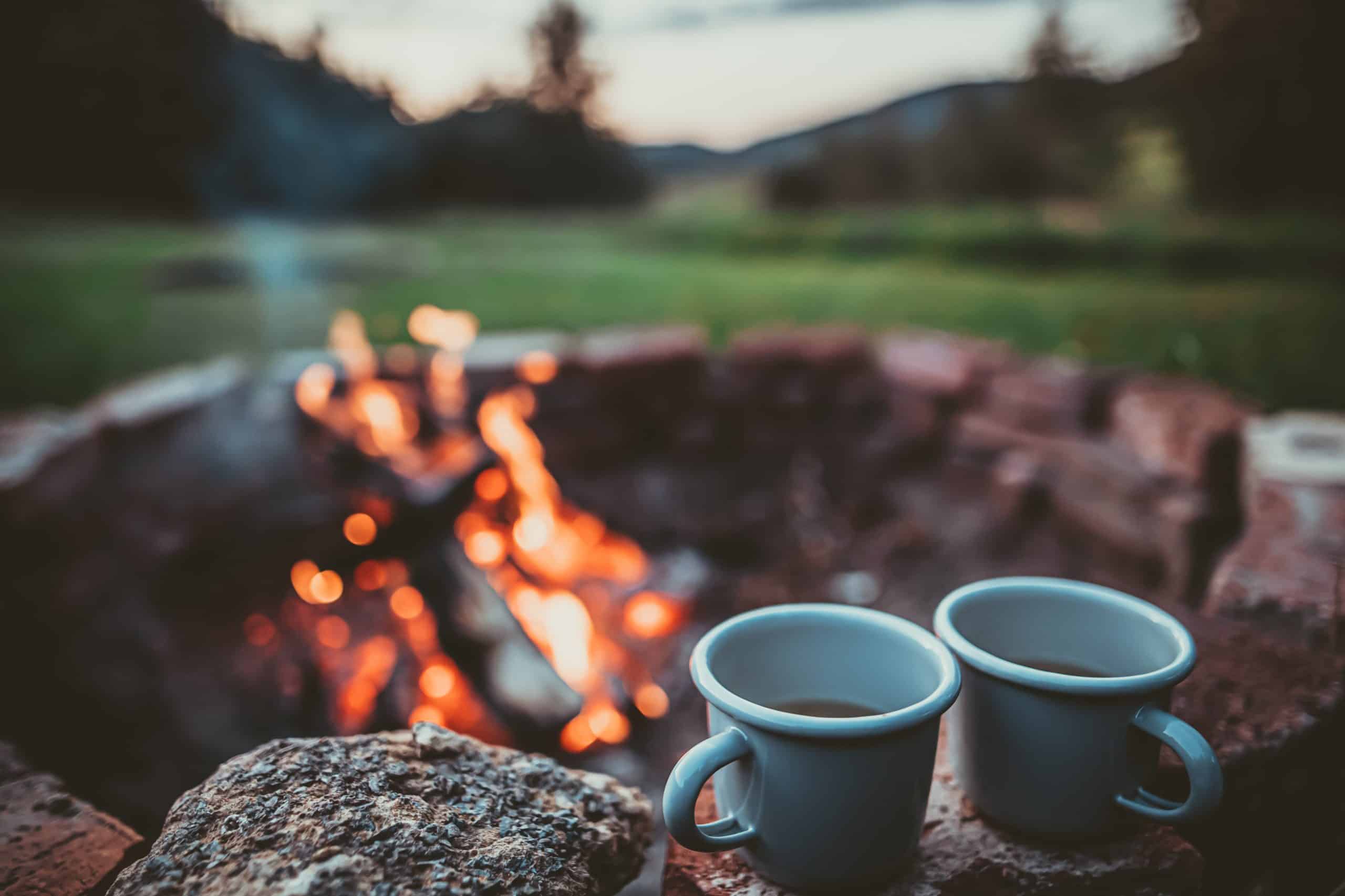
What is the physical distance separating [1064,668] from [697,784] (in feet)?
1.36

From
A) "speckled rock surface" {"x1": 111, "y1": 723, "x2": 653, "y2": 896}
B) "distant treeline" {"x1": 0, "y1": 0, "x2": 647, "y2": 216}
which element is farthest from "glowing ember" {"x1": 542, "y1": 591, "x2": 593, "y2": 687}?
"distant treeline" {"x1": 0, "y1": 0, "x2": 647, "y2": 216}

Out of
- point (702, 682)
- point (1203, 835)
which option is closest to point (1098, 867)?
point (1203, 835)

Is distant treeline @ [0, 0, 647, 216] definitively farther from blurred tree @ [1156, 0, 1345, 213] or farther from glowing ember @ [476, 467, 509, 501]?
glowing ember @ [476, 467, 509, 501]

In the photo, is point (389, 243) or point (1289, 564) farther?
point (389, 243)

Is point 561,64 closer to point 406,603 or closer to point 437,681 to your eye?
point 406,603

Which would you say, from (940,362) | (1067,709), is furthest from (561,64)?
(1067,709)

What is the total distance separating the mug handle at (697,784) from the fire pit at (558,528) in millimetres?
641

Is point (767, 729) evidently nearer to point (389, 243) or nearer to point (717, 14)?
point (717, 14)

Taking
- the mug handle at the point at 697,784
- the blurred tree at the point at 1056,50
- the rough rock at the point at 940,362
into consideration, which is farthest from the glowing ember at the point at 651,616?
the blurred tree at the point at 1056,50

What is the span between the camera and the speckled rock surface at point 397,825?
585 millimetres

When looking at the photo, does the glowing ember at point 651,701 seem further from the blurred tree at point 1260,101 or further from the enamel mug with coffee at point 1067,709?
the blurred tree at point 1260,101

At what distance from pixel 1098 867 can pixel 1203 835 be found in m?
0.27

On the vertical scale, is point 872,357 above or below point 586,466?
above

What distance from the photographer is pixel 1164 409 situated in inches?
72.7
